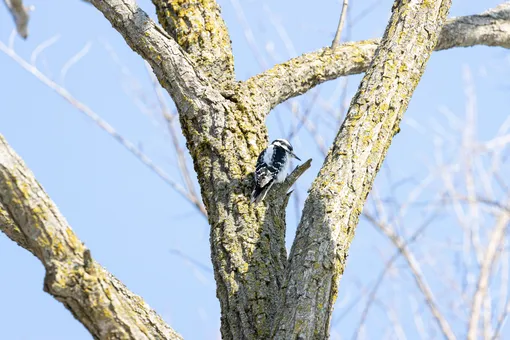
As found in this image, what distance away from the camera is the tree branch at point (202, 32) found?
353 centimetres

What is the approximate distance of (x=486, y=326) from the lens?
22.2 ft

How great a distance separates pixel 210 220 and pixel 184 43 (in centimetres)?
98

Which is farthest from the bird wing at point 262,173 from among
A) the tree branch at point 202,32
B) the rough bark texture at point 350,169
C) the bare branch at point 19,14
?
the bare branch at point 19,14

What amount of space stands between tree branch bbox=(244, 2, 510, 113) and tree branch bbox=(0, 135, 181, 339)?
1538 millimetres

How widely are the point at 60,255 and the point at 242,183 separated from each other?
1114mm

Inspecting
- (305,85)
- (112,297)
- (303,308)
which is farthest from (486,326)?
(112,297)

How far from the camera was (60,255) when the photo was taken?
2113mm

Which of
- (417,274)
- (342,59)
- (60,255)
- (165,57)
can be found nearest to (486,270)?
(417,274)

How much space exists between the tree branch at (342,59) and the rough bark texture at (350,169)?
2.07ft

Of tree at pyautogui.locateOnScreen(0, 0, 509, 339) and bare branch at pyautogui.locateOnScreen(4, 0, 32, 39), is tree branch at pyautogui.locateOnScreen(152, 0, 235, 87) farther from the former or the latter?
bare branch at pyautogui.locateOnScreen(4, 0, 32, 39)

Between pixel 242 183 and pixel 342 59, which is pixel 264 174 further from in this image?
pixel 342 59

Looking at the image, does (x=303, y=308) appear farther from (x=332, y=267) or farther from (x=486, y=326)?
(x=486, y=326)

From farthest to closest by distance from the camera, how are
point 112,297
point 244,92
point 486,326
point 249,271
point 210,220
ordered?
1. point 486,326
2. point 244,92
3. point 210,220
4. point 249,271
5. point 112,297

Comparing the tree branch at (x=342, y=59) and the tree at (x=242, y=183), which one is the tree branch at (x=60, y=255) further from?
the tree branch at (x=342, y=59)
